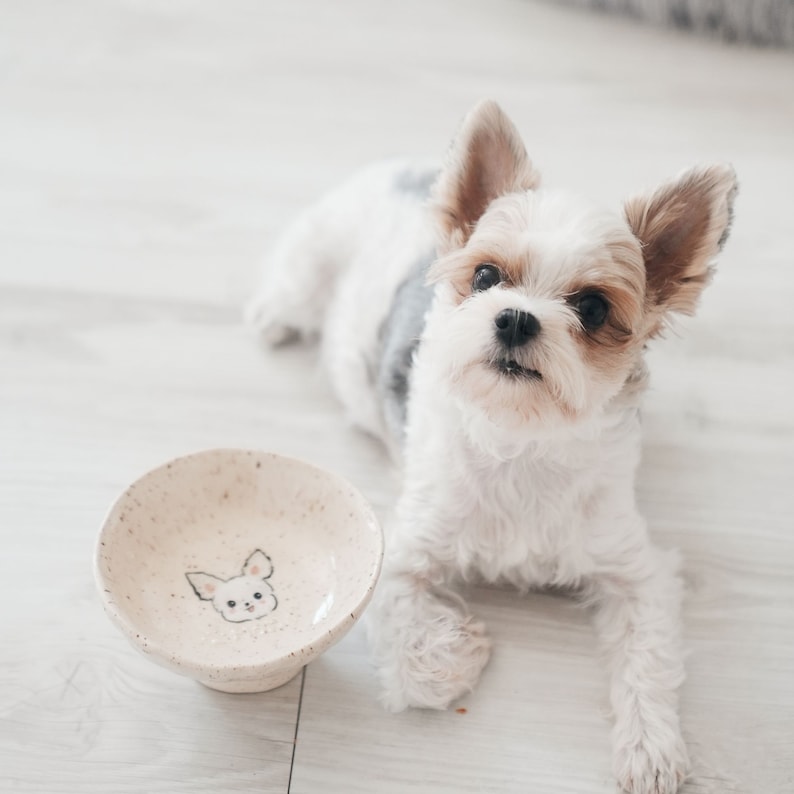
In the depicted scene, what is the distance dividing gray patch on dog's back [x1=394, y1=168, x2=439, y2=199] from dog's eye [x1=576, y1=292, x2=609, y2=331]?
2.30ft

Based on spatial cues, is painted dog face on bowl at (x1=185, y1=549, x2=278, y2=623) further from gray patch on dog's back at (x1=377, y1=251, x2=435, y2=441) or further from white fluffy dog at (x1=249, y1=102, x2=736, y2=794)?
gray patch on dog's back at (x1=377, y1=251, x2=435, y2=441)

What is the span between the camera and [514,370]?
1.37m

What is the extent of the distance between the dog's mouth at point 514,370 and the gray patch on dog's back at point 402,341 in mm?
334

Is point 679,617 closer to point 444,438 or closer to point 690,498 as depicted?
point 690,498

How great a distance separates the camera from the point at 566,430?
4.80 ft

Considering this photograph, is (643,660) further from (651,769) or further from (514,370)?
(514,370)

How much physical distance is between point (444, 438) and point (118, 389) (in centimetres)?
82

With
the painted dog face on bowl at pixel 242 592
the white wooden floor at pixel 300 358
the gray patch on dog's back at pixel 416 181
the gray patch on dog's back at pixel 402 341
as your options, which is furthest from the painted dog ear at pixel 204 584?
the gray patch on dog's back at pixel 416 181

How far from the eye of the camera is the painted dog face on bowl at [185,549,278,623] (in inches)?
60.4

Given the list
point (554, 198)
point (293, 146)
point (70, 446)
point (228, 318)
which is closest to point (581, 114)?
point (293, 146)

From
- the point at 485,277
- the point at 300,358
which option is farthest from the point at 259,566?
the point at 300,358

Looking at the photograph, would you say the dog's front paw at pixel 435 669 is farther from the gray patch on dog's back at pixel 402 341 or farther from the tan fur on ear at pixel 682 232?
the tan fur on ear at pixel 682 232

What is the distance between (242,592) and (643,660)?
0.66 m

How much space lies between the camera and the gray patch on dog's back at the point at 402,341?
5.73 ft
